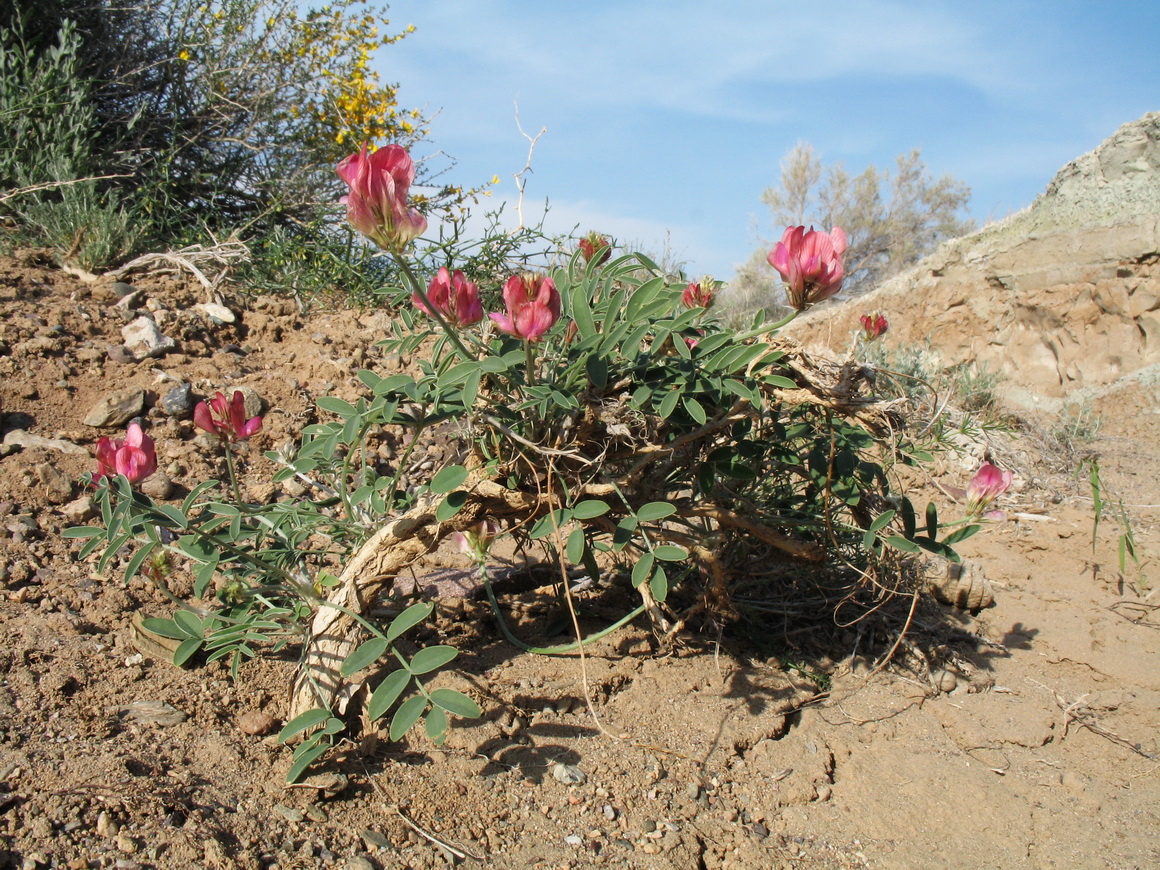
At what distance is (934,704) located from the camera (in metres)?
2.13

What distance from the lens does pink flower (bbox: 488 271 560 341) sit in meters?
1.39

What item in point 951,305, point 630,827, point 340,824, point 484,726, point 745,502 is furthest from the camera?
point 951,305

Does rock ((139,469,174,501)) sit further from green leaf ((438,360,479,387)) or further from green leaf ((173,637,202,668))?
green leaf ((438,360,479,387))

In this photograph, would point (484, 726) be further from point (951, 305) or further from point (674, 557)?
point (951, 305)

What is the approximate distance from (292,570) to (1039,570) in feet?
8.95

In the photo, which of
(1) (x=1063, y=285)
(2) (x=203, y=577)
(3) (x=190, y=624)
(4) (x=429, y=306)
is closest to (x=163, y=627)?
(3) (x=190, y=624)

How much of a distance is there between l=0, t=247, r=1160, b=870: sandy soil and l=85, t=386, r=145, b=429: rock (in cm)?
5

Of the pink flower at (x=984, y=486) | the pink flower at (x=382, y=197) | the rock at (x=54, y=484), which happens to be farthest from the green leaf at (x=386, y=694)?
the rock at (x=54, y=484)

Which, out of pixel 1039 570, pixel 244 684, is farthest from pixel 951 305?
pixel 244 684

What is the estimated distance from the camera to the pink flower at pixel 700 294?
197 centimetres

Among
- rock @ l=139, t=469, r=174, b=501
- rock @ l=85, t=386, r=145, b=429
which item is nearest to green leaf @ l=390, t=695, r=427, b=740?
rock @ l=139, t=469, r=174, b=501

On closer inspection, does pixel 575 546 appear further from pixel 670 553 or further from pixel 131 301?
pixel 131 301

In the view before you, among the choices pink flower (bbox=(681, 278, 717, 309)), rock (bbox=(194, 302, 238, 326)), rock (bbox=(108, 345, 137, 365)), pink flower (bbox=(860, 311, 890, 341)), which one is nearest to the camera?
pink flower (bbox=(681, 278, 717, 309))

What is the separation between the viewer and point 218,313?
12.2ft
